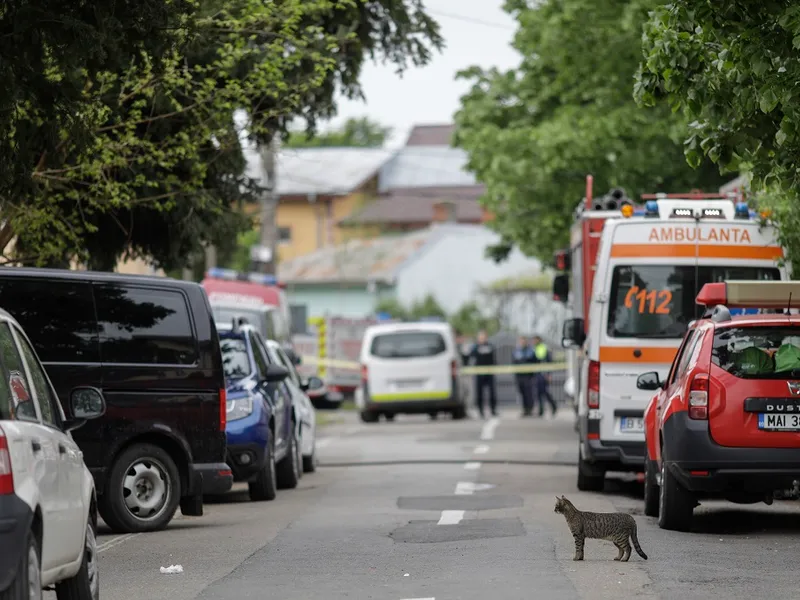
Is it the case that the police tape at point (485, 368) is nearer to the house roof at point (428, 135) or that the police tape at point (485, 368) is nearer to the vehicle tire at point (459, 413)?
the vehicle tire at point (459, 413)

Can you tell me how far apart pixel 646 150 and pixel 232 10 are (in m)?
14.5

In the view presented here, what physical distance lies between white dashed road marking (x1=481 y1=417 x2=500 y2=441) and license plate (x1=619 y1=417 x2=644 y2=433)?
478 inches

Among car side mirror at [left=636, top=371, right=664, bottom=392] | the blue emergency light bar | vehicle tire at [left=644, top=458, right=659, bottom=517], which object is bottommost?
→ vehicle tire at [left=644, top=458, right=659, bottom=517]

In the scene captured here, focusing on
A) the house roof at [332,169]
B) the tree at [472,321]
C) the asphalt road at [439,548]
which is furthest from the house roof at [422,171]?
the asphalt road at [439,548]

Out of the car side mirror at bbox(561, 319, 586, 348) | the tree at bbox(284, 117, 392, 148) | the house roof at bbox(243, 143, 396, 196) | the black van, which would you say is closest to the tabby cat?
the black van

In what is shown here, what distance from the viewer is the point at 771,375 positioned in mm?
12539

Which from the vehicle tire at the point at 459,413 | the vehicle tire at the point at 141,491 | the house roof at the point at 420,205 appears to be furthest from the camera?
the house roof at the point at 420,205

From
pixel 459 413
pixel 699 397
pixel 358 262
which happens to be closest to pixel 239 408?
pixel 699 397

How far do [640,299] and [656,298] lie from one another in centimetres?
15

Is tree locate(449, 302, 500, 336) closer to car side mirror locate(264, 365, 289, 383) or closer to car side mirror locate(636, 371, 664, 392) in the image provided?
car side mirror locate(264, 365, 289, 383)

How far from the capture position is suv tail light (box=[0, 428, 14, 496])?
22.8ft

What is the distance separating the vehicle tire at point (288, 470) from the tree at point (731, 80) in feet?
20.7

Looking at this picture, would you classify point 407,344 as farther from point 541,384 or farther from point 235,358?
point 235,358

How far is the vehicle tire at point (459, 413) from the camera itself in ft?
122
